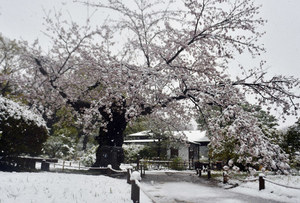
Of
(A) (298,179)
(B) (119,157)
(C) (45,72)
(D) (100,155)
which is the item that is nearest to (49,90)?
(C) (45,72)

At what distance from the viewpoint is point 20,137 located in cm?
1415

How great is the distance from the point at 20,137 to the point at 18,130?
47cm

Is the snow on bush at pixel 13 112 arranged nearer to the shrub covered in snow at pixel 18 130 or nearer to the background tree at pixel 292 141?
the shrub covered in snow at pixel 18 130

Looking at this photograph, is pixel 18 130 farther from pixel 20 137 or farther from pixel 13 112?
pixel 13 112

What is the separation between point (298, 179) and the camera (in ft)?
43.7

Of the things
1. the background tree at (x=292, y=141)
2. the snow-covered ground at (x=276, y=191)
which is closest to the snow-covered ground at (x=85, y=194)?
the snow-covered ground at (x=276, y=191)

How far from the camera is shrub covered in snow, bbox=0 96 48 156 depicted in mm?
13531

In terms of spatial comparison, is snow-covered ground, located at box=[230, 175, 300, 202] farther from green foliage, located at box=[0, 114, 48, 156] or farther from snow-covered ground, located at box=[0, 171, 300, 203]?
green foliage, located at box=[0, 114, 48, 156]

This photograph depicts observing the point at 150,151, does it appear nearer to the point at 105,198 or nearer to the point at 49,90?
the point at 49,90

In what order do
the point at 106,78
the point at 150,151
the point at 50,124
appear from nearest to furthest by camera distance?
the point at 106,78 → the point at 150,151 → the point at 50,124

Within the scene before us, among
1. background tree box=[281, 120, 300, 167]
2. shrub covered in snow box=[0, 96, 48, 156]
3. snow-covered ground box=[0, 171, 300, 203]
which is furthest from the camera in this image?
background tree box=[281, 120, 300, 167]

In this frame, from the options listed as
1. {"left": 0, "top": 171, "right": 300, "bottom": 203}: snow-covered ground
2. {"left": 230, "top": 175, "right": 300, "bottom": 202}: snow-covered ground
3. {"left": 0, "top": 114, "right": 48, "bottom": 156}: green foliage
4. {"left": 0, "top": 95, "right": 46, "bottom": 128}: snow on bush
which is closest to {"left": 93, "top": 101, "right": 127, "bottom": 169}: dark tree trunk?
{"left": 0, "top": 114, "right": 48, "bottom": 156}: green foliage

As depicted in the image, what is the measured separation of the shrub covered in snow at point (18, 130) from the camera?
44.4 feet

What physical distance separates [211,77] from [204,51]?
5.90 ft
